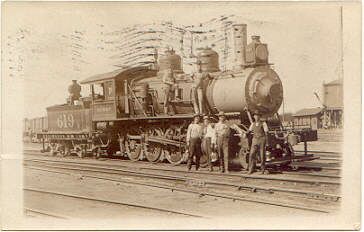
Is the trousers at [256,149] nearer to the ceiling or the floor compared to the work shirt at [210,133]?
nearer to the floor

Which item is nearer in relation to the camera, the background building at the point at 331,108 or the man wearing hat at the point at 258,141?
the background building at the point at 331,108

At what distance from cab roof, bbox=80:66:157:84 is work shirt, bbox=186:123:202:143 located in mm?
903

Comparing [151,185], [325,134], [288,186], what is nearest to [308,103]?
[325,134]

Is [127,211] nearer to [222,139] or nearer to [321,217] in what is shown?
[222,139]

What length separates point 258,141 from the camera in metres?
6.37

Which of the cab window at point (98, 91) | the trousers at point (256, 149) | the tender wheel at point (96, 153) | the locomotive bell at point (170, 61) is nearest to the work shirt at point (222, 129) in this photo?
the trousers at point (256, 149)

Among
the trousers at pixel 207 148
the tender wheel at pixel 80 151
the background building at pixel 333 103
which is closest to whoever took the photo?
the background building at pixel 333 103

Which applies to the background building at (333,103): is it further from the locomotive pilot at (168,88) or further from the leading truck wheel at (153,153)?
the leading truck wheel at (153,153)

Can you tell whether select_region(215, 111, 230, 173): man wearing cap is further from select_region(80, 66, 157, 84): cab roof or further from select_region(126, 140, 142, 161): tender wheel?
select_region(126, 140, 142, 161): tender wheel

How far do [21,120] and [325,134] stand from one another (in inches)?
135

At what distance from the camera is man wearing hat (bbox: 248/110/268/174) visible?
631 centimetres

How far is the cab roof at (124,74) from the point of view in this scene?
21.8 ft

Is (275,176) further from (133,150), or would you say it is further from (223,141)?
(133,150)

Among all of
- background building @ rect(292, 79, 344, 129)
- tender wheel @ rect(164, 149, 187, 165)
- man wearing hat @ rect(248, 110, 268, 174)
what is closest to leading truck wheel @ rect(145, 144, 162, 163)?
tender wheel @ rect(164, 149, 187, 165)
